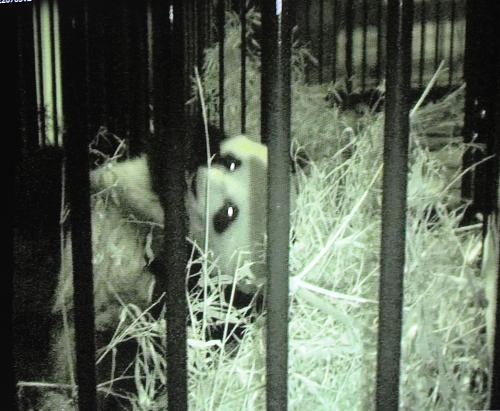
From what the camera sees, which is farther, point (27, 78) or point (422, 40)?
point (27, 78)

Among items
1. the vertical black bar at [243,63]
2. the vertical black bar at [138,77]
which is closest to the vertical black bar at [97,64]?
the vertical black bar at [138,77]

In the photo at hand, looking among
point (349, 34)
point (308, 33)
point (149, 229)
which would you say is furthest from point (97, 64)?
point (349, 34)

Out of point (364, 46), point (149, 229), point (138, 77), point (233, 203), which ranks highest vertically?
point (364, 46)

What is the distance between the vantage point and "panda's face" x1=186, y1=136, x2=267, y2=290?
8.11ft

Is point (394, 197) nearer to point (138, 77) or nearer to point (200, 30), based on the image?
point (200, 30)

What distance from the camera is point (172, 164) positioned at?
2.43 meters

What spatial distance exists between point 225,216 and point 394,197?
2.11ft

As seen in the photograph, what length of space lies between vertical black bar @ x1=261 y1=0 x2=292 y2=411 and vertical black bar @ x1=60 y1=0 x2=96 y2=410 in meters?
0.70

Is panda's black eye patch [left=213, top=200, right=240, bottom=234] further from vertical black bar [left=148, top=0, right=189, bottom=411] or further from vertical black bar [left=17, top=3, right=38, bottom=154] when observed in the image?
vertical black bar [left=17, top=3, right=38, bottom=154]

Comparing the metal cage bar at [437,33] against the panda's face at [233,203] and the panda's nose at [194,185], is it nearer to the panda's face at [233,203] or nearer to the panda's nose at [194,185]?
the panda's face at [233,203]

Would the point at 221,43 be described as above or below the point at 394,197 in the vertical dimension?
above

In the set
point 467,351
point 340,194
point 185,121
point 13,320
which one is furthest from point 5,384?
point 467,351

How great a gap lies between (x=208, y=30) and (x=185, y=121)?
0.35 m

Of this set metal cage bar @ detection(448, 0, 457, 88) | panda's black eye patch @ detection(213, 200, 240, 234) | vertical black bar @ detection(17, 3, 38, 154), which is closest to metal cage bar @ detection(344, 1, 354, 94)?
metal cage bar @ detection(448, 0, 457, 88)
